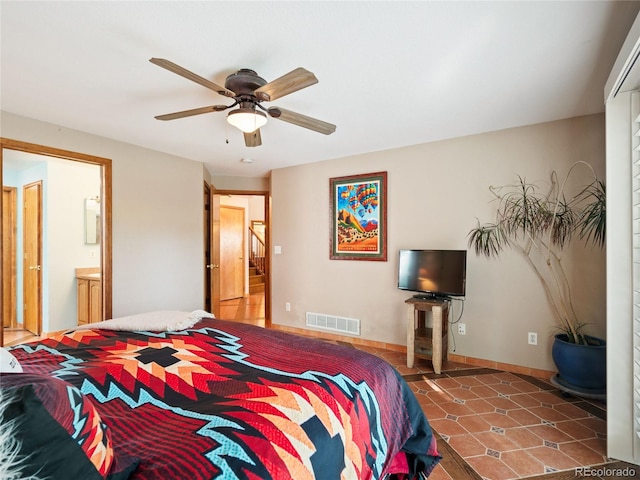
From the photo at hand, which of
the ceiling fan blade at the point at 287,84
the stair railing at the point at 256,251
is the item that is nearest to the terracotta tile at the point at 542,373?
the ceiling fan blade at the point at 287,84

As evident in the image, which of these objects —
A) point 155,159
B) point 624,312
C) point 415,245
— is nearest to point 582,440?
point 624,312

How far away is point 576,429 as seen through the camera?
2.17 metres

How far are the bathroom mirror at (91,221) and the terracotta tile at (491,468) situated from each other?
5.11 m

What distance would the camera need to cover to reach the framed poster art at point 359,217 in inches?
154

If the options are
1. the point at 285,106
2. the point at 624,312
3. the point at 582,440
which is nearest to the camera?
the point at 624,312

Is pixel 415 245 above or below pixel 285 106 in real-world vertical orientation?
below

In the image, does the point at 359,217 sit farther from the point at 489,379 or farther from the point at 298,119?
the point at 489,379

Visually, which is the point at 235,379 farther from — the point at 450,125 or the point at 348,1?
the point at 450,125

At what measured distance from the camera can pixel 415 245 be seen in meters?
3.68

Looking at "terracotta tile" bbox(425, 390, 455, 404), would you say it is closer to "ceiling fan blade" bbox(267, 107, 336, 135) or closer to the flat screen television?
the flat screen television

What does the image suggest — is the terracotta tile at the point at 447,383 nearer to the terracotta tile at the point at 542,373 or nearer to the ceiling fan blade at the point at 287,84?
the terracotta tile at the point at 542,373

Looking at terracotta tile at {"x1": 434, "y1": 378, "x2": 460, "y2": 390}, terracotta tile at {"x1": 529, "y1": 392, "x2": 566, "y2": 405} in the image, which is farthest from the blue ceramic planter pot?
terracotta tile at {"x1": 434, "y1": 378, "x2": 460, "y2": 390}

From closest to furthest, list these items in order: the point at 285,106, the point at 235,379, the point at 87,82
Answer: the point at 235,379, the point at 87,82, the point at 285,106

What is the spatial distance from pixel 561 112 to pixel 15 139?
482 cm
